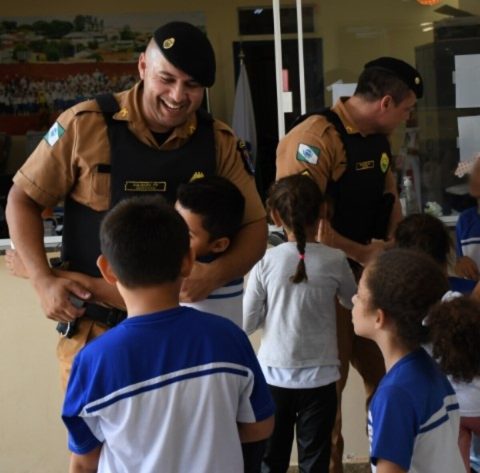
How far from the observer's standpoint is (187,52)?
2043mm

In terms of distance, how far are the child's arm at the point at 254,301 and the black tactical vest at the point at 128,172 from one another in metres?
0.62

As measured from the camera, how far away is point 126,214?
5.45ft

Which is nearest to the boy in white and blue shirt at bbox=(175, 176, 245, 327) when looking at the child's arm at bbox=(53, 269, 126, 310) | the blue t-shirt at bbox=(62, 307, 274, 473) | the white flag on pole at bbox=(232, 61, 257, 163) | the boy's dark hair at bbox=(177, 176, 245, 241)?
the boy's dark hair at bbox=(177, 176, 245, 241)

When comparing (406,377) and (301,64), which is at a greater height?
(301,64)

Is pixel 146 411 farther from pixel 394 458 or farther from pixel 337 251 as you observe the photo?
pixel 337 251

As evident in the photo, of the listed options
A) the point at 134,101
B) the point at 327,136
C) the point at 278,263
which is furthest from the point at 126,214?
the point at 327,136

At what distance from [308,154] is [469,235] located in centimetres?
86

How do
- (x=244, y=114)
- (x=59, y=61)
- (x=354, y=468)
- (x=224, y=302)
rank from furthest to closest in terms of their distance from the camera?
(x=59, y=61)
(x=244, y=114)
(x=354, y=468)
(x=224, y=302)

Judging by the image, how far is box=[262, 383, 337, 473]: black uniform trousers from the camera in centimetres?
279

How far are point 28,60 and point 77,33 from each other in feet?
1.36

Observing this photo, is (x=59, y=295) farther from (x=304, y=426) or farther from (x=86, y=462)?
(x=304, y=426)

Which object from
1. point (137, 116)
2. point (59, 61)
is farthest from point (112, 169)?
point (59, 61)

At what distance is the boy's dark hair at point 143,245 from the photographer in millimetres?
1624

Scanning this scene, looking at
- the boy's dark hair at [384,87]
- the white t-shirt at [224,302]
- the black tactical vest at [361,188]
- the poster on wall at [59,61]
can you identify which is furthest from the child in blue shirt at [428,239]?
the poster on wall at [59,61]
